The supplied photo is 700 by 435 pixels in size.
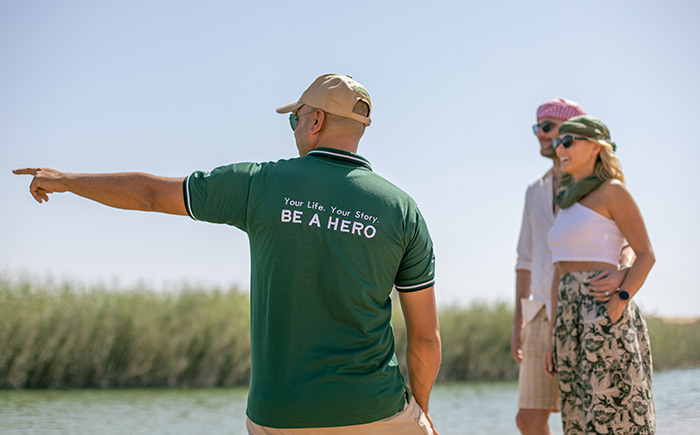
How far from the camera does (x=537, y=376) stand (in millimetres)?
3479

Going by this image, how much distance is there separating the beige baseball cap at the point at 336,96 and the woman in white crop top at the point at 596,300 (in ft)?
5.26

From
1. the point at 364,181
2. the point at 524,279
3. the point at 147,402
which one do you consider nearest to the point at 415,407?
the point at 364,181

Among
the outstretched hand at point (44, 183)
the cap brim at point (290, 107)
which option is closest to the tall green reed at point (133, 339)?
the outstretched hand at point (44, 183)

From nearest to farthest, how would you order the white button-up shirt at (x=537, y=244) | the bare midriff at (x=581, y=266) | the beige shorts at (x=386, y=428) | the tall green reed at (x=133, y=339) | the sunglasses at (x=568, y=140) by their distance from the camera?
1. the beige shorts at (x=386, y=428)
2. the bare midriff at (x=581, y=266)
3. the sunglasses at (x=568, y=140)
4. the white button-up shirt at (x=537, y=244)
5. the tall green reed at (x=133, y=339)

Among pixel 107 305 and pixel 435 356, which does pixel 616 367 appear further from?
pixel 107 305

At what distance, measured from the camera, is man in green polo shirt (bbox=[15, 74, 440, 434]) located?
1.78 meters

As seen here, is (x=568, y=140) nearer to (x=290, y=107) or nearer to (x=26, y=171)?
(x=290, y=107)

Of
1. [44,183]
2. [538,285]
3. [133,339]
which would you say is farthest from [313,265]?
[133,339]

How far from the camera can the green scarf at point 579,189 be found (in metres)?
3.25

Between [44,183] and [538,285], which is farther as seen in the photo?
[538,285]

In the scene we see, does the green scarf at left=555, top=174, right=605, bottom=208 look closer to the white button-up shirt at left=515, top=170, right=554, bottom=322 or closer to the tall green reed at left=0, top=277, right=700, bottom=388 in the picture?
the white button-up shirt at left=515, top=170, right=554, bottom=322

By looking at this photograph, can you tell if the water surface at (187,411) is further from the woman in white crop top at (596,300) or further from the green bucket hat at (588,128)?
the green bucket hat at (588,128)

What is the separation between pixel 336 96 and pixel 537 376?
2.13 m

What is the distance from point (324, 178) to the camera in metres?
1.84
